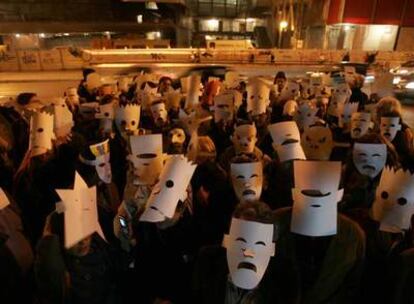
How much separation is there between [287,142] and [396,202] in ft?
3.72

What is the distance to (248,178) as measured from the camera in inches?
100

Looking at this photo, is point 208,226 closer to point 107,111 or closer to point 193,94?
point 107,111

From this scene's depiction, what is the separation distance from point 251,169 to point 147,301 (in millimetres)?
1140

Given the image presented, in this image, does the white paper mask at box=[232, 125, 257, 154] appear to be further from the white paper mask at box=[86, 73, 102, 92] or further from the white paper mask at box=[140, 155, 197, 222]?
the white paper mask at box=[86, 73, 102, 92]

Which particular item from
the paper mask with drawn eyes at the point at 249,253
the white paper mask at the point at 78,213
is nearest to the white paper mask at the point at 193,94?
the white paper mask at the point at 78,213

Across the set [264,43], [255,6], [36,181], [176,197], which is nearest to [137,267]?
[176,197]

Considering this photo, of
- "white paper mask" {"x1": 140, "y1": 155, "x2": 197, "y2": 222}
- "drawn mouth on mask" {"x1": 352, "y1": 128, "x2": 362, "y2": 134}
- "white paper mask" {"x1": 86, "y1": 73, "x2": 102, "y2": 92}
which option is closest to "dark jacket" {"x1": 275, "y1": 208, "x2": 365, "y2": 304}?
"white paper mask" {"x1": 140, "y1": 155, "x2": 197, "y2": 222}

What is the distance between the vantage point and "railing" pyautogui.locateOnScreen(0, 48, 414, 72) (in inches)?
560

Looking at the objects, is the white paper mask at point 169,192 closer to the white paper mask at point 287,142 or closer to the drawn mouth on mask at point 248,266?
the drawn mouth on mask at point 248,266

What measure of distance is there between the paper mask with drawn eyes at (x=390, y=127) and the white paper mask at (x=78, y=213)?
314 cm

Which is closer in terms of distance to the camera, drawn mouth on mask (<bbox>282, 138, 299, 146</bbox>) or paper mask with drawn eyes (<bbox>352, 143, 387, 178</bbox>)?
paper mask with drawn eyes (<bbox>352, 143, 387, 178</bbox>)

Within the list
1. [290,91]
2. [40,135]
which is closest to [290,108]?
[290,91]

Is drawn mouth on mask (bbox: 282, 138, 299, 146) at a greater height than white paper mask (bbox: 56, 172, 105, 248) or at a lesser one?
greater

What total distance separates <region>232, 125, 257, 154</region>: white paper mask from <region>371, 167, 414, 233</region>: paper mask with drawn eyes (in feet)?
4.61
